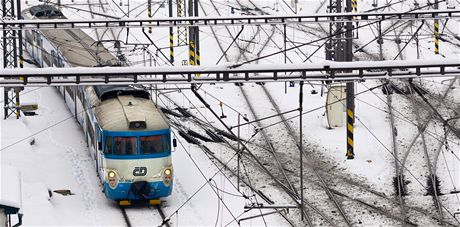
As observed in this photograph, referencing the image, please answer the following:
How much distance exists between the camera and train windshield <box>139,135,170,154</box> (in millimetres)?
26062

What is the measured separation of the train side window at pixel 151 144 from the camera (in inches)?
1026

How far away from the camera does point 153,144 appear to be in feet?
85.8

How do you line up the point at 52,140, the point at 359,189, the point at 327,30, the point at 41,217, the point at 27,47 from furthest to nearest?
the point at 327,30, the point at 27,47, the point at 52,140, the point at 359,189, the point at 41,217

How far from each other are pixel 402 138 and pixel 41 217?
12.6m

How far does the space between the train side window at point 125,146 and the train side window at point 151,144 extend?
20 cm

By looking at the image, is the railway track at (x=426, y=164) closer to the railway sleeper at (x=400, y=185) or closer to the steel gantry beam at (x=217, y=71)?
the railway sleeper at (x=400, y=185)

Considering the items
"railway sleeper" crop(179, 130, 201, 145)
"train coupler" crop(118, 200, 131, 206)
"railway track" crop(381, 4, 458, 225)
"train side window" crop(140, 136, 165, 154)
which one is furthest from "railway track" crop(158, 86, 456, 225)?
"train coupler" crop(118, 200, 131, 206)

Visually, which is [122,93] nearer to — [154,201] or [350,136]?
[154,201]

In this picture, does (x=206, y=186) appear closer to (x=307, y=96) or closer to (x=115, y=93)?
(x=115, y=93)

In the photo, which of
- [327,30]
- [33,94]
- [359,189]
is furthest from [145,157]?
[327,30]

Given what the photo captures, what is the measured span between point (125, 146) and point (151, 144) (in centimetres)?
63

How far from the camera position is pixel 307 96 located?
39656mm

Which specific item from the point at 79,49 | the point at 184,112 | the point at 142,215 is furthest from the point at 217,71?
the point at 79,49

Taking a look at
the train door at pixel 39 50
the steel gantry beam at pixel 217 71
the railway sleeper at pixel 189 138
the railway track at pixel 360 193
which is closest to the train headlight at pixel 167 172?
the railway track at pixel 360 193
